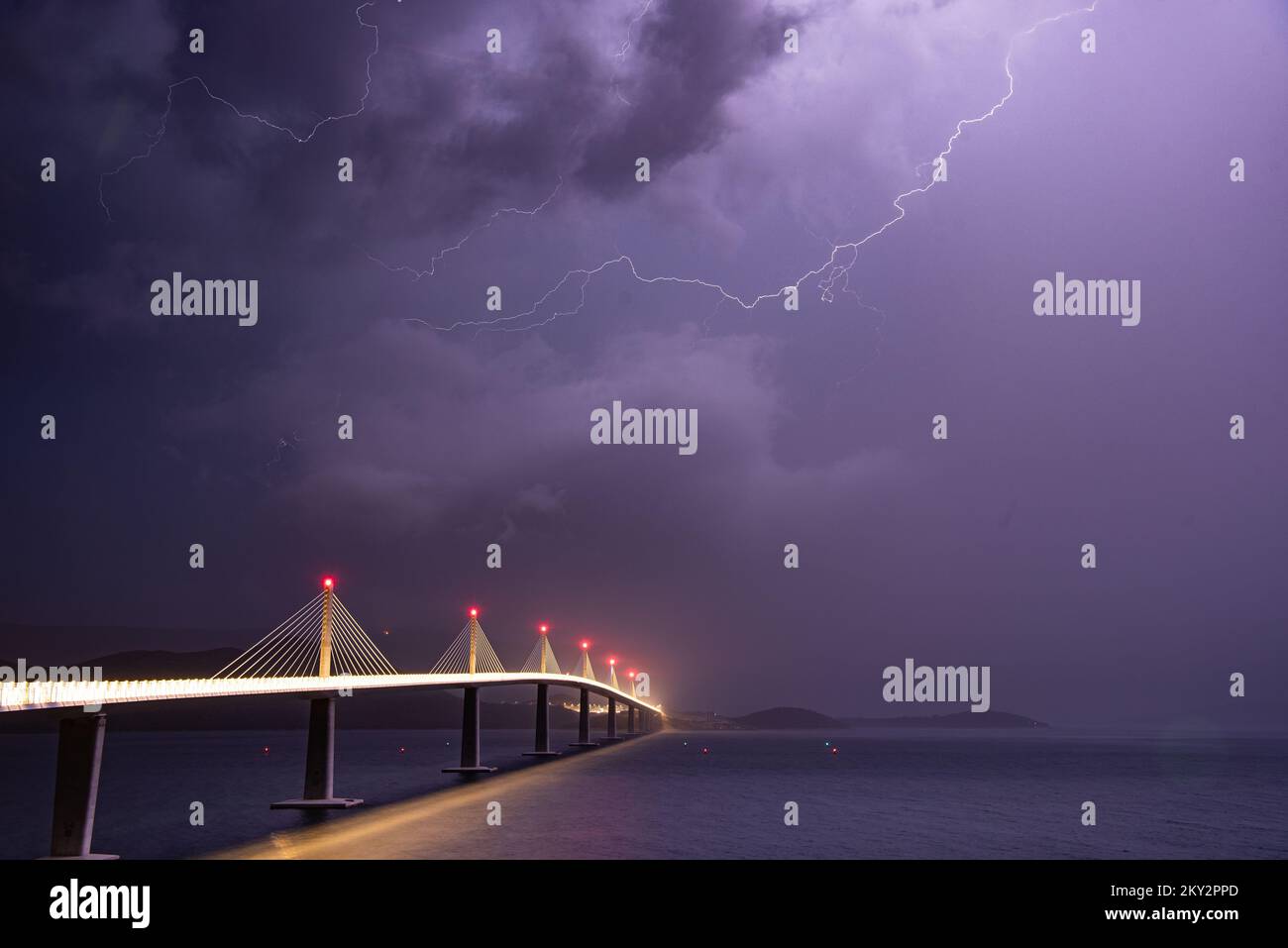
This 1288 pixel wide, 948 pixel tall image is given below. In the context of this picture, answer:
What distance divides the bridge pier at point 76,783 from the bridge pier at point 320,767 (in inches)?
1361

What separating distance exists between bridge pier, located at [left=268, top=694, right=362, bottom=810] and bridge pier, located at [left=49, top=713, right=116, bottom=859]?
34561 millimetres

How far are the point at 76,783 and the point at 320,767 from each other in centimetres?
3973

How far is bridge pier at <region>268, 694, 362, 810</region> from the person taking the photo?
82.3 m

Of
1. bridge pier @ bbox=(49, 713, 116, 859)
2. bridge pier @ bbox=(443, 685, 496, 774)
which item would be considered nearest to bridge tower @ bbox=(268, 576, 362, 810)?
bridge pier @ bbox=(49, 713, 116, 859)

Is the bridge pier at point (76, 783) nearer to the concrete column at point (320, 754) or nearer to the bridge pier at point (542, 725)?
the concrete column at point (320, 754)

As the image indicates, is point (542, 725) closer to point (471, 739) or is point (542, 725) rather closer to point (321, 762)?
point (471, 739)

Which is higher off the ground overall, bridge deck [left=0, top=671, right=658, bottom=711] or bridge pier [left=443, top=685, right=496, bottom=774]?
bridge deck [left=0, top=671, right=658, bottom=711]

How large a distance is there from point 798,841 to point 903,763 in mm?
138290

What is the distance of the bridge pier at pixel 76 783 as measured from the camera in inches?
1799

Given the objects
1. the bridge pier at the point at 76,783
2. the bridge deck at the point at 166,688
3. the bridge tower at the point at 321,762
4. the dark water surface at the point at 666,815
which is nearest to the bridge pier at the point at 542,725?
the dark water surface at the point at 666,815

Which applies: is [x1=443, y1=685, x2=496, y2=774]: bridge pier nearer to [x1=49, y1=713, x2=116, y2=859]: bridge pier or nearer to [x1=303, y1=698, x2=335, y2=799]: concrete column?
[x1=303, y1=698, x2=335, y2=799]: concrete column
